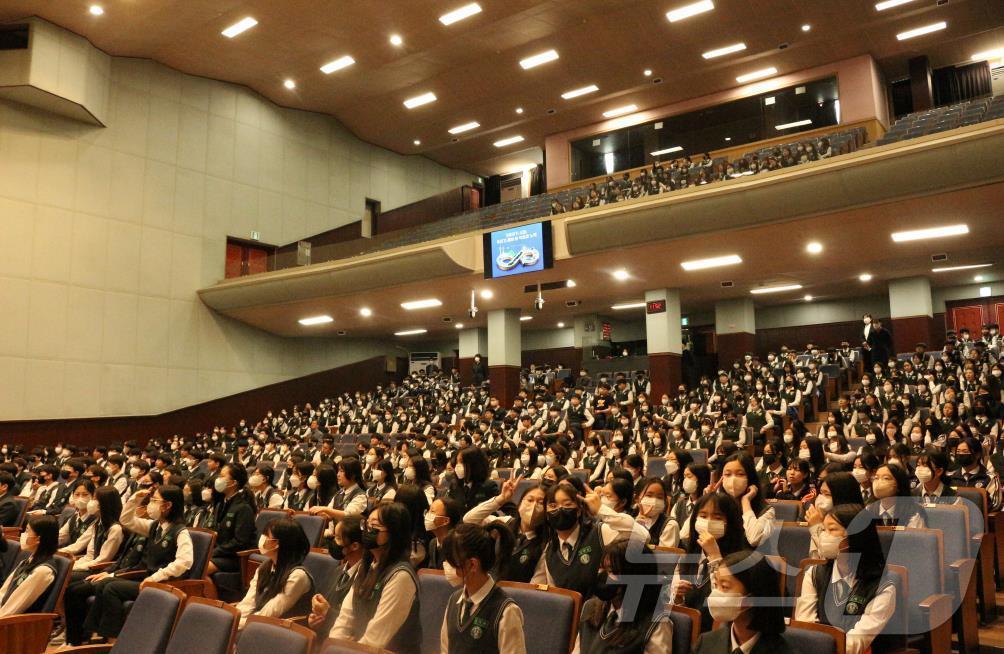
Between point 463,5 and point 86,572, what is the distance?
42.0 ft

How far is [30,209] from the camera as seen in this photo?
15.3 meters

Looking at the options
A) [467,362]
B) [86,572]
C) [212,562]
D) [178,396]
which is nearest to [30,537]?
[86,572]

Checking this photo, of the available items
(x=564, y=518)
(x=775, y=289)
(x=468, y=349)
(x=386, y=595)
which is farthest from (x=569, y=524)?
(x=468, y=349)

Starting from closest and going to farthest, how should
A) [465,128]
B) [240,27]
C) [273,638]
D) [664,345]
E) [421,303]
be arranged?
1. [273,638]
2. [664,345]
3. [240,27]
4. [421,303]
5. [465,128]

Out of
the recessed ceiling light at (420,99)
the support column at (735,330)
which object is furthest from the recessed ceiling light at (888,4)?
→ the recessed ceiling light at (420,99)

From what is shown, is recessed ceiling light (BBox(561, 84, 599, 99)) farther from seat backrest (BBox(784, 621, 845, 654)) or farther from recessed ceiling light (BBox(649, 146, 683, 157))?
seat backrest (BBox(784, 621, 845, 654))

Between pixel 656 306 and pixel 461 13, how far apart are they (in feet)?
24.9

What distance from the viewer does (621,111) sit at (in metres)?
19.6

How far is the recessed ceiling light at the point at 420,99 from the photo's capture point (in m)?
18.9

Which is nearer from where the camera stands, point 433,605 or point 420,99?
point 433,605

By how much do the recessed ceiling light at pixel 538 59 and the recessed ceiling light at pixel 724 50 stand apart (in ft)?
11.7

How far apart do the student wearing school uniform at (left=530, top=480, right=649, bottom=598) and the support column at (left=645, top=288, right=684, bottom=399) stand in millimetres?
12095

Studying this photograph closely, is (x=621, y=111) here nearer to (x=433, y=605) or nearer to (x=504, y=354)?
(x=504, y=354)

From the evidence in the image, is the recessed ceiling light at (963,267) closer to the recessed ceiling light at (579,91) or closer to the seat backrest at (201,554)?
the recessed ceiling light at (579,91)
